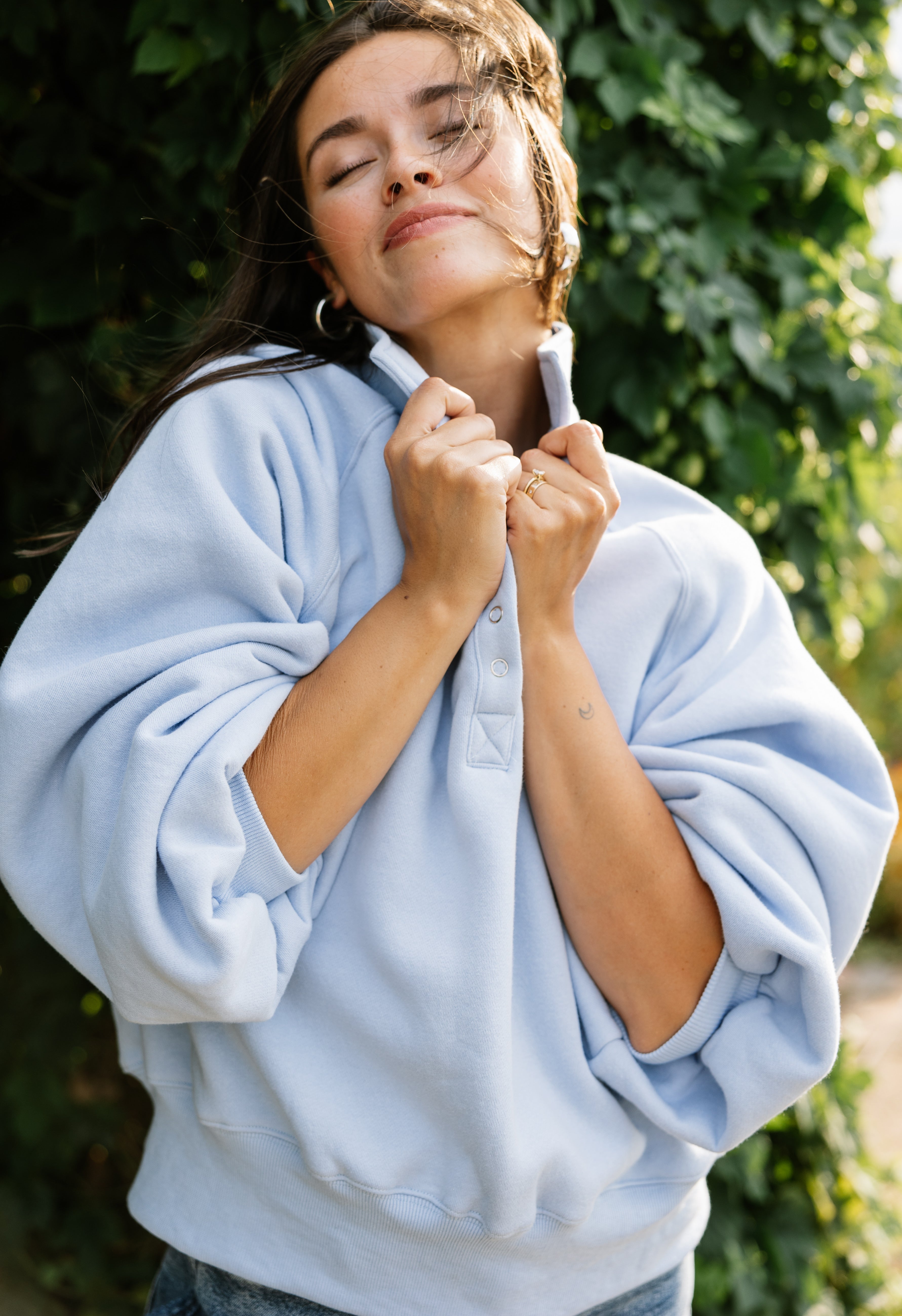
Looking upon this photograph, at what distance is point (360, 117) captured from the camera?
3.92 ft

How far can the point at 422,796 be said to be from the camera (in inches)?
43.5

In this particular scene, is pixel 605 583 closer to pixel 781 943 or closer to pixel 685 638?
pixel 685 638

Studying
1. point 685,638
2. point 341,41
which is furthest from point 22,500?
point 685,638

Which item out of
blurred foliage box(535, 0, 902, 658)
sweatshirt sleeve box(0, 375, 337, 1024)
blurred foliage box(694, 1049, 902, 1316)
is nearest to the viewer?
sweatshirt sleeve box(0, 375, 337, 1024)

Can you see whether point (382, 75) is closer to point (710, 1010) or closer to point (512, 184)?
point (512, 184)

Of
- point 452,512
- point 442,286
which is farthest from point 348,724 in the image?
point 442,286

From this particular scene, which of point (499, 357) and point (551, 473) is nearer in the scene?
point (551, 473)

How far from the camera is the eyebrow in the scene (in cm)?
118

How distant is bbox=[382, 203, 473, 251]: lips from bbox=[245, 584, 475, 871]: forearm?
42 cm

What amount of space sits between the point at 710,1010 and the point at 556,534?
1.82 ft

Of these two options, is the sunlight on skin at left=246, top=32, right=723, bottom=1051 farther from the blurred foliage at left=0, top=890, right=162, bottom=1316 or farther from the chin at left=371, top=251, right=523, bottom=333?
the blurred foliage at left=0, top=890, right=162, bottom=1316

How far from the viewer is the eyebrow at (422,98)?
118cm

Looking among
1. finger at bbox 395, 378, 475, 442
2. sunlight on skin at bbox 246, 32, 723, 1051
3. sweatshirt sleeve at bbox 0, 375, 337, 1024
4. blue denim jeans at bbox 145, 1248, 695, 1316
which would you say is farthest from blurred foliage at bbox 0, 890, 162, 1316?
finger at bbox 395, 378, 475, 442

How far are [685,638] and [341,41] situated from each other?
836mm
